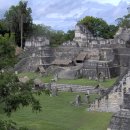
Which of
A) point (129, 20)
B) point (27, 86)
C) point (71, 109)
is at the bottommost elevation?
point (71, 109)

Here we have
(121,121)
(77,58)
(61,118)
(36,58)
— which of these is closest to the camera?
(121,121)

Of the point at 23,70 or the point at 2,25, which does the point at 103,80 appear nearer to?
the point at 23,70

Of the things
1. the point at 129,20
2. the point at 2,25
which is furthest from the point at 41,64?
the point at 129,20

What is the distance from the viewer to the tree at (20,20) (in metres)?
73.2

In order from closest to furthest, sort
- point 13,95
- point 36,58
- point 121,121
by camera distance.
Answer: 1. point 13,95
2. point 121,121
3. point 36,58

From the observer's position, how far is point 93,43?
59.1m

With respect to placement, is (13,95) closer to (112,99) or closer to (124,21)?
(112,99)

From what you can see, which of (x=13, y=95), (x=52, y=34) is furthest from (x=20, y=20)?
(x=13, y=95)

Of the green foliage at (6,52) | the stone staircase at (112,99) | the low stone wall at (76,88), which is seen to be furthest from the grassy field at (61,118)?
the green foliage at (6,52)

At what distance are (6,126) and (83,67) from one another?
117 ft

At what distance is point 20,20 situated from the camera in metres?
73.8

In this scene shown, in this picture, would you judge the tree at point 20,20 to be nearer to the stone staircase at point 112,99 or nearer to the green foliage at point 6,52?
the stone staircase at point 112,99

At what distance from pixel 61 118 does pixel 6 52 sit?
41.4 feet

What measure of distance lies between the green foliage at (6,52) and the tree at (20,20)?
53705mm
